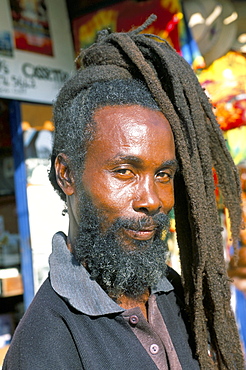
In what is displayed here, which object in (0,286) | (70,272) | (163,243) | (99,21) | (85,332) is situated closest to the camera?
(85,332)

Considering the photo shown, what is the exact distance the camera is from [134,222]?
53.2 inches

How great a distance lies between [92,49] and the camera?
157cm

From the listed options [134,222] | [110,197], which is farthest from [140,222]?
[110,197]

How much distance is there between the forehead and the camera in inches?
53.7

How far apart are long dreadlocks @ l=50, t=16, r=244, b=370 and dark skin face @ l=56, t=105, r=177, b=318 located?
10cm

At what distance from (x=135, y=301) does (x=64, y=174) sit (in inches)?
20.0

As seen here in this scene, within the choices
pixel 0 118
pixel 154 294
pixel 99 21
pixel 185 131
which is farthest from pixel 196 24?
pixel 154 294

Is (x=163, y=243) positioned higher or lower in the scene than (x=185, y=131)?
lower

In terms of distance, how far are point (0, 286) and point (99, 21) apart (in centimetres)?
264

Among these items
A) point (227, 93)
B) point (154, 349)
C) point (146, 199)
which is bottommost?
point (154, 349)

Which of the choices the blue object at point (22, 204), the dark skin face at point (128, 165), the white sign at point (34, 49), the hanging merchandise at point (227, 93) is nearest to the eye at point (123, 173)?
the dark skin face at point (128, 165)

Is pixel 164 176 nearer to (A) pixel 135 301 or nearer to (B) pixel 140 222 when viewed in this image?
(B) pixel 140 222

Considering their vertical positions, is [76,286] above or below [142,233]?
below

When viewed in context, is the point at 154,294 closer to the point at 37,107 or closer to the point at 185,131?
the point at 185,131
